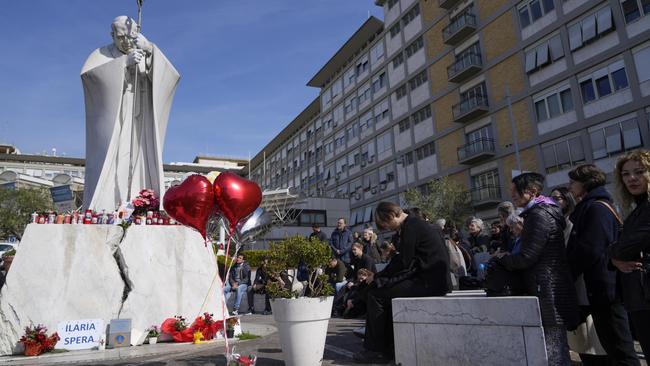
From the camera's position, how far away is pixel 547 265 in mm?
3572

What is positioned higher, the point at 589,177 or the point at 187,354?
the point at 589,177

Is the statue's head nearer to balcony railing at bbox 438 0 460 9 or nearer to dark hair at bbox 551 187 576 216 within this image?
dark hair at bbox 551 187 576 216

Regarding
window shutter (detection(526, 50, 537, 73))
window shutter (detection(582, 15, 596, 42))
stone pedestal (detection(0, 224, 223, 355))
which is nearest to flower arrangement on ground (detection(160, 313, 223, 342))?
stone pedestal (detection(0, 224, 223, 355))

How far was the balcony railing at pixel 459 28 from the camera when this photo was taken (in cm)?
2998

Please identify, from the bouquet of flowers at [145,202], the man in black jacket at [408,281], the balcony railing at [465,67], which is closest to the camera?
the man in black jacket at [408,281]

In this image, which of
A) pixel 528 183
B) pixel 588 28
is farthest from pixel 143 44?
pixel 588 28

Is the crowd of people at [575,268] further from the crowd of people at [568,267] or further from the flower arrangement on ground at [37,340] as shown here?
the flower arrangement on ground at [37,340]

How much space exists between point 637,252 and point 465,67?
29.7m

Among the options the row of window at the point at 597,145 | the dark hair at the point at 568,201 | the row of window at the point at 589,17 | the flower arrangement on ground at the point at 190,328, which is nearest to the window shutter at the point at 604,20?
the row of window at the point at 589,17

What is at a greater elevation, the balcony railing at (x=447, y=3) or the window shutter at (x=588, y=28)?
the balcony railing at (x=447, y=3)

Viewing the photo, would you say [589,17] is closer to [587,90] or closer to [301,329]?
[587,90]

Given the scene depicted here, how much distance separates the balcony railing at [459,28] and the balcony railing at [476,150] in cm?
800

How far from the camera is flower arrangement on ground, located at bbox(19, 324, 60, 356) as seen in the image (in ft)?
18.5

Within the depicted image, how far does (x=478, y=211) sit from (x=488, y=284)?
27302 millimetres
